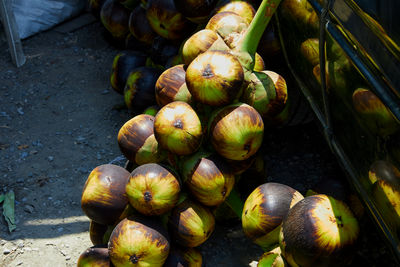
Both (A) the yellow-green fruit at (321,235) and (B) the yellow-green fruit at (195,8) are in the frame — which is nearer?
(A) the yellow-green fruit at (321,235)

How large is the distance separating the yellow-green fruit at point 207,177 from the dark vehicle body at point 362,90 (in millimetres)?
582

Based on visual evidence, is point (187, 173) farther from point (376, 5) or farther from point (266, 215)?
point (376, 5)

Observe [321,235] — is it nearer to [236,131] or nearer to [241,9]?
[236,131]

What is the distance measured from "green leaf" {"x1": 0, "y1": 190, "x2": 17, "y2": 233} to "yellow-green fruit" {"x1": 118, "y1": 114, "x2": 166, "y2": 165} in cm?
100

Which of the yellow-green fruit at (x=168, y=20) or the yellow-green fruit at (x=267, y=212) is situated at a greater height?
the yellow-green fruit at (x=168, y=20)

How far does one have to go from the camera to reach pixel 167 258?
7.86ft

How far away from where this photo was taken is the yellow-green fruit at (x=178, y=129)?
7.79 feet

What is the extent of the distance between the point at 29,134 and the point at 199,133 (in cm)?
204

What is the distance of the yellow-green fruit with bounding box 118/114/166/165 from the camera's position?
101 inches

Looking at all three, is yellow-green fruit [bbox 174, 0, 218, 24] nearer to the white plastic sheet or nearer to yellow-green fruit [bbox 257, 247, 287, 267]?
yellow-green fruit [bbox 257, 247, 287, 267]

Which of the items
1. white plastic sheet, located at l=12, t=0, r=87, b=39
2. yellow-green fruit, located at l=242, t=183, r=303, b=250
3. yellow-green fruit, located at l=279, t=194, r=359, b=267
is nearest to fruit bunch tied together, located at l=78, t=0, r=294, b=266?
yellow-green fruit, located at l=242, t=183, r=303, b=250

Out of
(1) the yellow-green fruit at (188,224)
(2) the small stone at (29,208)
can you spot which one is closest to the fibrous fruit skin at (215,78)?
(1) the yellow-green fruit at (188,224)

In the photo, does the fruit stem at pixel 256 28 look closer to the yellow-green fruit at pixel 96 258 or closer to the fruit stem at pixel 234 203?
the fruit stem at pixel 234 203

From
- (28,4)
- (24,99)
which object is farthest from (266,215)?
(28,4)
